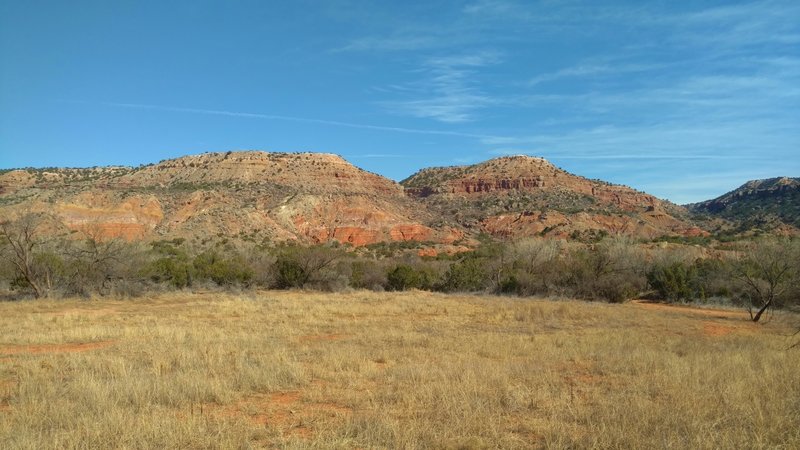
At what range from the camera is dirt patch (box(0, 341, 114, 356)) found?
40.4 ft

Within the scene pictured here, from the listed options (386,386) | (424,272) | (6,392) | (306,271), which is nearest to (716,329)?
(386,386)

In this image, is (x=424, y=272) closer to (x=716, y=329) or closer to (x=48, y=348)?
(x=716, y=329)

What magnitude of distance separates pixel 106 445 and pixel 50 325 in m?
14.0

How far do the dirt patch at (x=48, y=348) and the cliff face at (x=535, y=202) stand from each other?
62.3 m

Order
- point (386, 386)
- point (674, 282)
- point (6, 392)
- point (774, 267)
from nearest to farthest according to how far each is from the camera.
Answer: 1. point (6, 392)
2. point (386, 386)
3. point (774, 267)
4. point (674, 282)

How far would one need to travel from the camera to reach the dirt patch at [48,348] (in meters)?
12.3

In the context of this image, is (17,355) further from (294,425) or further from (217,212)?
(217,212)

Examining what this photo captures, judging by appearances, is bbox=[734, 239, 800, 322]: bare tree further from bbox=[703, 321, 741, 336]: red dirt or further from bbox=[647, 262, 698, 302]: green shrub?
bbox=[647, 262, 698, 302]: green shrub

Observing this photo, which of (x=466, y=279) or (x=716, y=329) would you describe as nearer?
(x=716, y=329)

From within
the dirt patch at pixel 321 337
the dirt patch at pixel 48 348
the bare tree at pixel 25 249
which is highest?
the bare tree at pixel 25 249

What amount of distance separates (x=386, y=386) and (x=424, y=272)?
30.2 meters

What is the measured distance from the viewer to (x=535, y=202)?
85.8 metres

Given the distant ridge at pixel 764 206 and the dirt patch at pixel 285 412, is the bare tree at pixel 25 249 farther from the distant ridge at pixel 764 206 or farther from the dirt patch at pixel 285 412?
the distant ridge at pixel 764 206

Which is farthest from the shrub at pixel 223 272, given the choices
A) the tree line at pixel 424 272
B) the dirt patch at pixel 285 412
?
the dirt patch at pixel 285 412
